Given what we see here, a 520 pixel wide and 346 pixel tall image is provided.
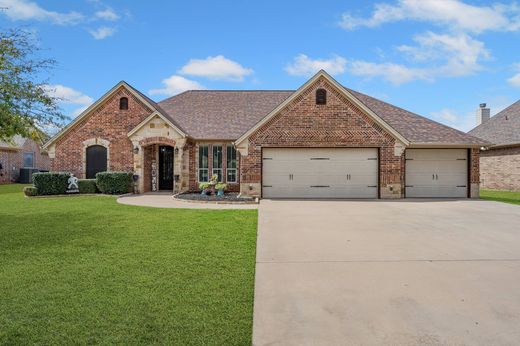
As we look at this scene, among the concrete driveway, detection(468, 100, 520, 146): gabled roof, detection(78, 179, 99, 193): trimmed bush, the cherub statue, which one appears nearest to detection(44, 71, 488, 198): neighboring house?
the cherub statue

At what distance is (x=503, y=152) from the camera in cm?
2441

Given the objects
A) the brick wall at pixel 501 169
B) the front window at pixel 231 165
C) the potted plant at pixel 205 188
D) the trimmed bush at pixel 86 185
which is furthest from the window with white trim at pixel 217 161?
the brick wall at pixel 501 169

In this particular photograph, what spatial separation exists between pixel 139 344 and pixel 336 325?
2.01 metres

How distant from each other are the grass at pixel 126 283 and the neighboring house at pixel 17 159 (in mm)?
26689

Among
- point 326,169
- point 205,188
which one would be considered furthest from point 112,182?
point 326,169

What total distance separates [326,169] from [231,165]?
5814 mm

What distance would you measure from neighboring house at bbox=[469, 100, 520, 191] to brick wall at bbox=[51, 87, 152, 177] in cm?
2256

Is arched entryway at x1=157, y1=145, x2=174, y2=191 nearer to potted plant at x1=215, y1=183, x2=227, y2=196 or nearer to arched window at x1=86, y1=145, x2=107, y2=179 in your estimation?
arched window at x1=86, y1=145, x2=107, y2=179

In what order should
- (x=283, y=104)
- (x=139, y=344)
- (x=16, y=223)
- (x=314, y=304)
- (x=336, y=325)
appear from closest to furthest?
1. (x=139, y=344)
2. (x=336, y=325)
3. (x=314, y=304)
4. (x=16, y=223)
5. (x=283, y=104)

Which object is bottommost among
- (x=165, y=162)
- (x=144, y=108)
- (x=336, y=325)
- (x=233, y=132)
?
(x=336, y=325)

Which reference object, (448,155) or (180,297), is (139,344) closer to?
(180,297)

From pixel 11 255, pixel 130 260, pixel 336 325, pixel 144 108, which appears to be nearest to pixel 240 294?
pixel 336 325

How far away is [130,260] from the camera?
19.6ft

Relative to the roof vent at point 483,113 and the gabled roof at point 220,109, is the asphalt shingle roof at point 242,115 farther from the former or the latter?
the roof vent at point 483,113
